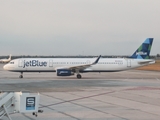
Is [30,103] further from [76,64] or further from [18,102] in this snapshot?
[76,64]

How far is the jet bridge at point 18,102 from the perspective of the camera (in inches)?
381

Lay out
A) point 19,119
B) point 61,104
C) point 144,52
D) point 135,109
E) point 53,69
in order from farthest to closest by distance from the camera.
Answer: point 144,52 → point 53,69 → point 61,104 → point 135,109 → point 19,119

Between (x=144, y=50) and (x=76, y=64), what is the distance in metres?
9.86

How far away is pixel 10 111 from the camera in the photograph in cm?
992

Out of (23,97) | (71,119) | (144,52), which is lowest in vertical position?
(71,119)

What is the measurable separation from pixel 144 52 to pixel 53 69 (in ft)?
42.2

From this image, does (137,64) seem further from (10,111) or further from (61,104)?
(10,111)

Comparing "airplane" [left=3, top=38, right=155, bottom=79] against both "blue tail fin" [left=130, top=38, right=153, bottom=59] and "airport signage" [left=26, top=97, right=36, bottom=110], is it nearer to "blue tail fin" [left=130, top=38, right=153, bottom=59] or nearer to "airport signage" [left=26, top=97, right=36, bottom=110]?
"blue tail fin" [left=130, top=38, right=153, bottom=59]

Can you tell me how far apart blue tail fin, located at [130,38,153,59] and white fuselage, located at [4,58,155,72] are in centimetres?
78

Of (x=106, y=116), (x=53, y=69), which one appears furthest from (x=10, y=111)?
(x=53, y=69)

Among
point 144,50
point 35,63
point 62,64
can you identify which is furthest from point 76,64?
point 144,50

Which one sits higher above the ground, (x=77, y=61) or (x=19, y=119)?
(x=77, y=61)

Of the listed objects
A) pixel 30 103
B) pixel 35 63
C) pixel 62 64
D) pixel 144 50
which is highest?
pixel 144 50

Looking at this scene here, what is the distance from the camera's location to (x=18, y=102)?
388 inches
